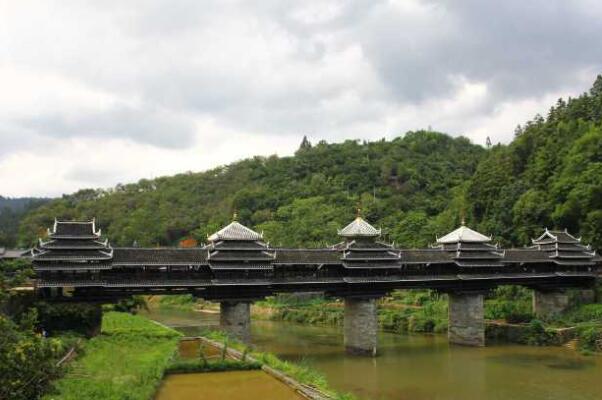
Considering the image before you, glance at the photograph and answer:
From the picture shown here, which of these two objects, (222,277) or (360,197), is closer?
(222,277)

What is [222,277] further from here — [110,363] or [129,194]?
[129,194]

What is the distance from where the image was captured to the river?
25609mm

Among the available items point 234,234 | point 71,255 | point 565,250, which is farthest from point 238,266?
point 565,250

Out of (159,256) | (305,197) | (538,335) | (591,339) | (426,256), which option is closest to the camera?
(159,256)

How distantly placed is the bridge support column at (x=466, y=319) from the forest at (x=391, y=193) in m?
15.7

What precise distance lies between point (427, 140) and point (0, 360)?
118459mm

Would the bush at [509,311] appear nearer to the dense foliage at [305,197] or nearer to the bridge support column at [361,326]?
the bridge support column at [361,326]

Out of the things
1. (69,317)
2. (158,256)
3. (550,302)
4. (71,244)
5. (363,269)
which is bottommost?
(550,302)

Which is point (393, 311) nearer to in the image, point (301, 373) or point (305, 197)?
point (301, 373)

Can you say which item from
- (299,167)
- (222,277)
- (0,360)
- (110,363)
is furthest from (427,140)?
(0,360)

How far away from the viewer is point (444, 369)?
3136 cm

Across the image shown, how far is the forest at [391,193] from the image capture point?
183 ft

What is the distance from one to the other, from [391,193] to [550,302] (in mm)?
49340

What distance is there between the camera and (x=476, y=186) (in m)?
68.1
